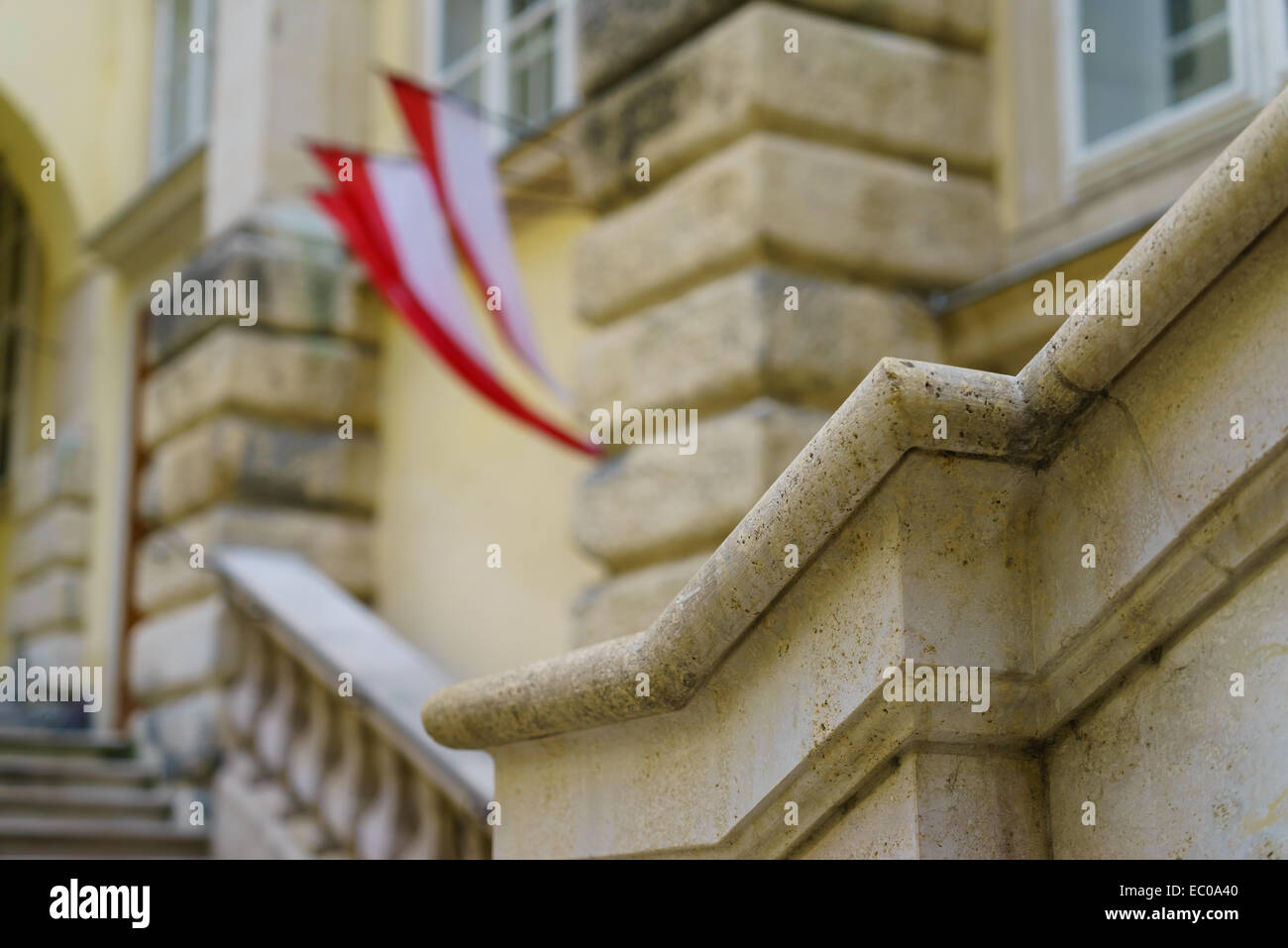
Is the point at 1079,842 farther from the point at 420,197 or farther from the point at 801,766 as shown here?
the point at 420,197

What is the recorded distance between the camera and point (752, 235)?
5.18 meters

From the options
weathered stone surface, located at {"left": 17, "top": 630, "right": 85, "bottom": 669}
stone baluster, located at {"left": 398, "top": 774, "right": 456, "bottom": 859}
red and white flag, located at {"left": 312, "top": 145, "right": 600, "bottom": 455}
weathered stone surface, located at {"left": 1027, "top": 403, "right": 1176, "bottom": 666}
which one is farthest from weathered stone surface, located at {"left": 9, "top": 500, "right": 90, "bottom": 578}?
weathered stone surface, located at {"left": 1027, "top": 403, "right": 1176, "bottom": 666}

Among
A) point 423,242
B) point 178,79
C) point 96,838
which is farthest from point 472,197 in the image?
point 178,79

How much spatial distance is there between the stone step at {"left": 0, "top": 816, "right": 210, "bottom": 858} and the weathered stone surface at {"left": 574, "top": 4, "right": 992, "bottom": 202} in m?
3.12

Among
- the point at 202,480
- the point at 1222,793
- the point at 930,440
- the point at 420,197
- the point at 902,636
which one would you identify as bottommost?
the point at 1222,793

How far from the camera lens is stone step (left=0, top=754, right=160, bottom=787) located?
7.23m

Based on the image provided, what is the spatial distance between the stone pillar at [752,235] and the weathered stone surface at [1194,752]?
9.51 ft

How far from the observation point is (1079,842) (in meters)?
2.09

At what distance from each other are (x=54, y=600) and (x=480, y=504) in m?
4.54

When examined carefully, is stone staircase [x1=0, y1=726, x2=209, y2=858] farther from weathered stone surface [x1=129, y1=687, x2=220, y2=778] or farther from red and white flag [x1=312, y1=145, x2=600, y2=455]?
red and white flag [x1=312, y1=145, x2=600, y2=455]
